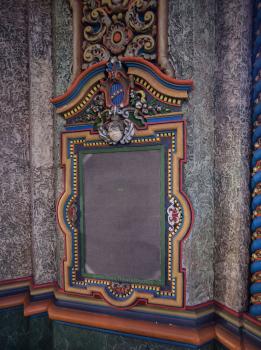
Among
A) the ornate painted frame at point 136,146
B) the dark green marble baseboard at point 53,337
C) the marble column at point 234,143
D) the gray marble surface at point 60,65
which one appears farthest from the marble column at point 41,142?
the marble column at point 234,143

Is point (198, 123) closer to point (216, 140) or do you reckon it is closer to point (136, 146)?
point (216, 140)

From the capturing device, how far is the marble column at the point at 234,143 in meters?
1.73

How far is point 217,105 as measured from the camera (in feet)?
6.03

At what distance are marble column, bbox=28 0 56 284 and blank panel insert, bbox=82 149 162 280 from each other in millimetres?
419

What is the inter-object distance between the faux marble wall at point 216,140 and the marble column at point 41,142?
116 cm

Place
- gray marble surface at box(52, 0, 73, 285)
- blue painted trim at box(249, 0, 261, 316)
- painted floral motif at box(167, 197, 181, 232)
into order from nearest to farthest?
blue painted trim at box(249, 0, 261, 316)
painted floral motif at box(167, 197, 181, 232)
gray marble surface at box(52, 0, 73, 285)

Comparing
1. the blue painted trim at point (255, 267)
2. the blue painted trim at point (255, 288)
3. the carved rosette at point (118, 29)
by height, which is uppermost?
the carved rosette at point (118, 29)

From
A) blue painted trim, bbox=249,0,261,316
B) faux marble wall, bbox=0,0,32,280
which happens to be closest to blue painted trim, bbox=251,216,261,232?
blue painted trim, bbox=249,0,261,316

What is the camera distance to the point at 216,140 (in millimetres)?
1847

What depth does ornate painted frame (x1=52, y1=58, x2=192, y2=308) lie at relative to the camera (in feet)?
5.80

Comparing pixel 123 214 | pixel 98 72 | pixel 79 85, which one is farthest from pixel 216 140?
pixel 79 85

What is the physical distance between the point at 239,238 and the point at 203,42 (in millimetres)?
1425

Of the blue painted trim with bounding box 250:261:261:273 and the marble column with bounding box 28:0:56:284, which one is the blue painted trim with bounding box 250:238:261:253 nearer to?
the blue painted trim with bounding box 250:261:261:273

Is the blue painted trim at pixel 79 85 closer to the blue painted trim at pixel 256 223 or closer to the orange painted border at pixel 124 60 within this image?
the orange painted border at pixel 124 60
